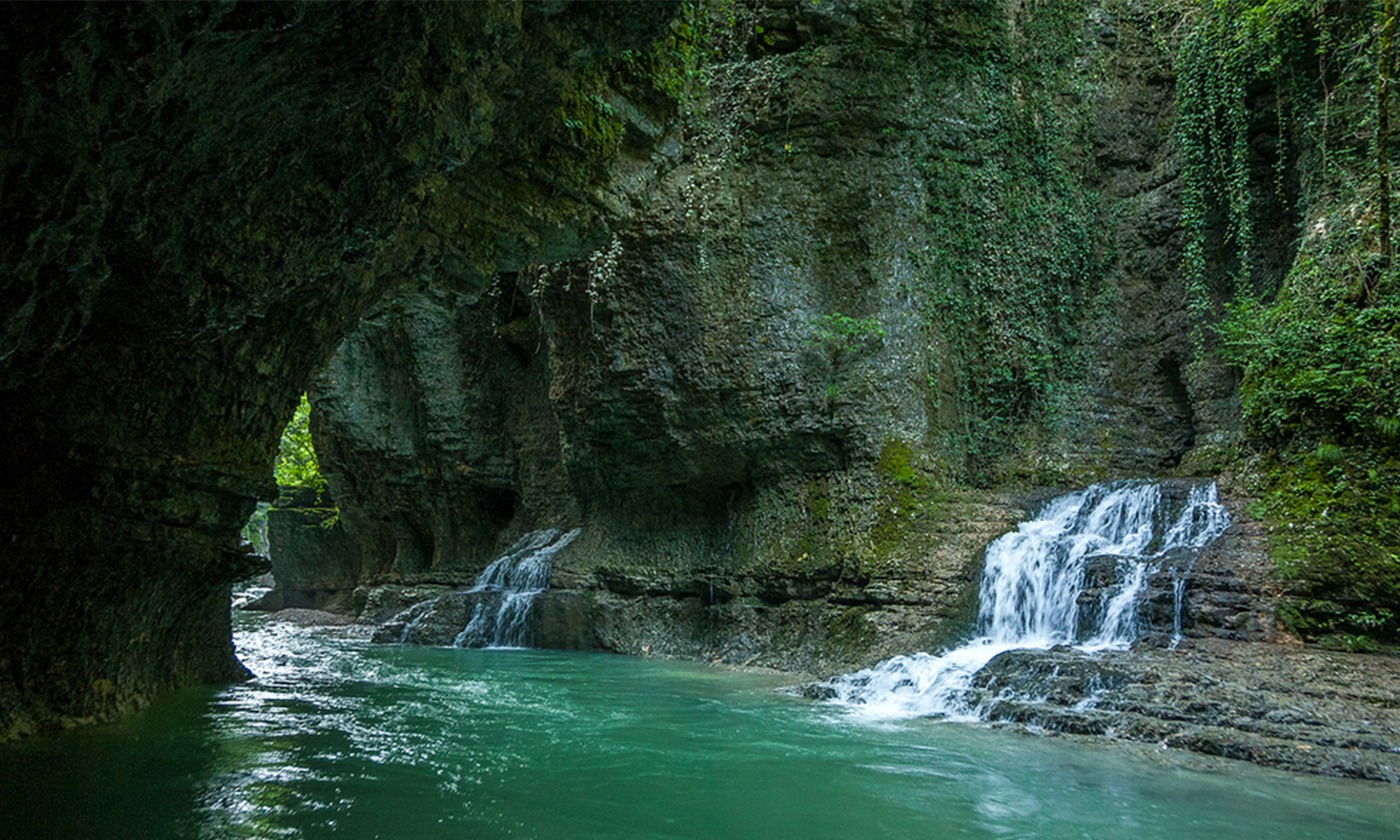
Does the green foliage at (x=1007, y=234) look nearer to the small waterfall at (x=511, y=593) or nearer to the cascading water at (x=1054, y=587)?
the cascading water at (x=1054, y=587)

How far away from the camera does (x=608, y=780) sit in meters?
4.65

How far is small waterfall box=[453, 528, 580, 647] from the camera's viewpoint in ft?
43.8

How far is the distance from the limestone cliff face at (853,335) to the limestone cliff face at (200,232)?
5.46 m

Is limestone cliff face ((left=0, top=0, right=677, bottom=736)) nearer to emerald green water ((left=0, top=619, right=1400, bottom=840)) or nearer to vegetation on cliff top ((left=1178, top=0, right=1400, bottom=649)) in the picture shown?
emerald green water ((left=0, top=619, right=1400, bottom=840))

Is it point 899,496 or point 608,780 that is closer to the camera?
point 608,780

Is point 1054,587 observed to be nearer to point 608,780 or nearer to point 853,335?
point 853,335

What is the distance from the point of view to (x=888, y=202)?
12461 mm

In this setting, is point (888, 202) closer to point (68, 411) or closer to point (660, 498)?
point (660, 498)

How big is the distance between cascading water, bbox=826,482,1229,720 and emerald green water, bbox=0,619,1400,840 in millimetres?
989

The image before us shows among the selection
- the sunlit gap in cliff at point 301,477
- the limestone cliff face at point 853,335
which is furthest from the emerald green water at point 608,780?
the sunlit gap in cliff at point 301,477

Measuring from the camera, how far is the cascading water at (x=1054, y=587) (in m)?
7.79

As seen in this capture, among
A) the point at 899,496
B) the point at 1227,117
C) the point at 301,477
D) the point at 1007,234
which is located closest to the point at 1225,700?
the point at 899,496

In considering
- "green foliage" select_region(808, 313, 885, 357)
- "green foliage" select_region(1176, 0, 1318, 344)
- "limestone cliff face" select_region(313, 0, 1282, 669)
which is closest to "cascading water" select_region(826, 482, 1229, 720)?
"limestone cliff face" select_region(313, 0, 1282, 669)

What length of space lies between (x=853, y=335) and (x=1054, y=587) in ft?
14.5
